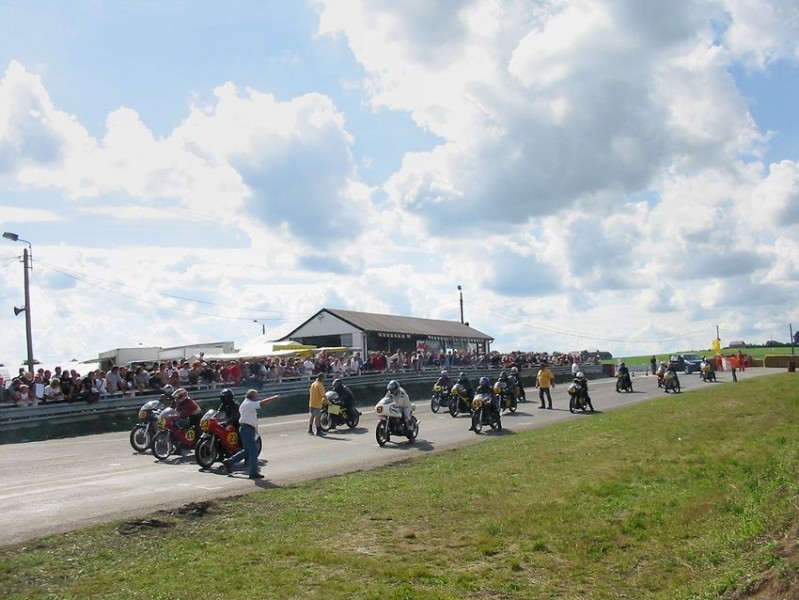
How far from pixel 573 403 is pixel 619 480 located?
56.0ft

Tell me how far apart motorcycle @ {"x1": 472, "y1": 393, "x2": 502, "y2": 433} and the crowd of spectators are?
10.9 metres

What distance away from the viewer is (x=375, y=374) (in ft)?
121

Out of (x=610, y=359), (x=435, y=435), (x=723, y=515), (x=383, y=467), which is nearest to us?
(x=723, y=515)

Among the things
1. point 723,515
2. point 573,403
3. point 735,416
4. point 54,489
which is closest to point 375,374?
point 573,403

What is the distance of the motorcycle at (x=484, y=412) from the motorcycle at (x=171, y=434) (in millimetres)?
8054

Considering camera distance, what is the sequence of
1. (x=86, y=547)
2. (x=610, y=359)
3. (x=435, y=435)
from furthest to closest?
(x=610, y=359), (x=435, y=435), (x=86, y=547)

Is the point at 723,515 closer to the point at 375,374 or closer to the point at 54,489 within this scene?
the point at 54,489

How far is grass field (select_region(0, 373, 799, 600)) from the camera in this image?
692cm

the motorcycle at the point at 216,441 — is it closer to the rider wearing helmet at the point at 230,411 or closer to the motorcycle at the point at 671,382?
the rider wearing helmet at the point at 230,411

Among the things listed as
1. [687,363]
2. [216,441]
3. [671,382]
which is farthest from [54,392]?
[687,363]

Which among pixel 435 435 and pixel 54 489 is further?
pixel 435 435

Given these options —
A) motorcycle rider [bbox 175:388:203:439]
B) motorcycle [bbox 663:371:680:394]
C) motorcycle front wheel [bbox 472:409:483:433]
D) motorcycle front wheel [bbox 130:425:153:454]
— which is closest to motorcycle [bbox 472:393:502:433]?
motorcycle front wheel [bbox 472:409:483:433]

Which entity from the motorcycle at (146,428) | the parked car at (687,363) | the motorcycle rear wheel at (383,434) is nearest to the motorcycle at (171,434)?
the motorcycle at (146,428)

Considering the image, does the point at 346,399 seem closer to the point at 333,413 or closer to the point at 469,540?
the point at 333,413
